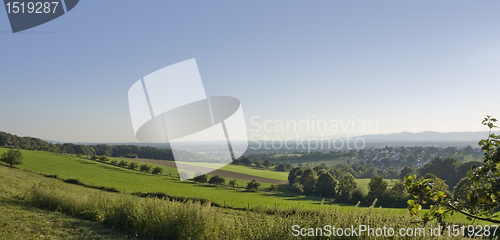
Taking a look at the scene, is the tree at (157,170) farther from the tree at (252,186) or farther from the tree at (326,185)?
the tree at (326,185)

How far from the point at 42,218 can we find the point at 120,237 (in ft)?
11.5

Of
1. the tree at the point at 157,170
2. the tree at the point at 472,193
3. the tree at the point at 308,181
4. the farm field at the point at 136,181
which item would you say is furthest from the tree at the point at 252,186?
the tree at the point at 472,193

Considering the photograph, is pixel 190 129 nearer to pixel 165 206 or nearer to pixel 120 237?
pixel 165 206

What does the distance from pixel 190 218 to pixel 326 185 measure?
51.8 m

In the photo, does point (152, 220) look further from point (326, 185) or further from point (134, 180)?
point (326, 185)

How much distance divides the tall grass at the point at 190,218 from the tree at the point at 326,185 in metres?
49.3

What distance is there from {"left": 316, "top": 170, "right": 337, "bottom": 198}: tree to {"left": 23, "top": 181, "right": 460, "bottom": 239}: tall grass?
49329 millimetres

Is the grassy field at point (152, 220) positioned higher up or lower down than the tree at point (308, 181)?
higher up

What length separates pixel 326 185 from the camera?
181ft

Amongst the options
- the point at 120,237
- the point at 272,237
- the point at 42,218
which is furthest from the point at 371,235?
the point at 42,218

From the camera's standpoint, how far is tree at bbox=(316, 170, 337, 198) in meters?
54.4

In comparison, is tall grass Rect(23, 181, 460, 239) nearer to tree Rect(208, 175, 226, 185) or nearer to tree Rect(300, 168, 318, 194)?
tree Rect(208, 175, 226, 185)

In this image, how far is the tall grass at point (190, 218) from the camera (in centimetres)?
519

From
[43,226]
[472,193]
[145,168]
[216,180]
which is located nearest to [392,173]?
Answer: [216,180]
